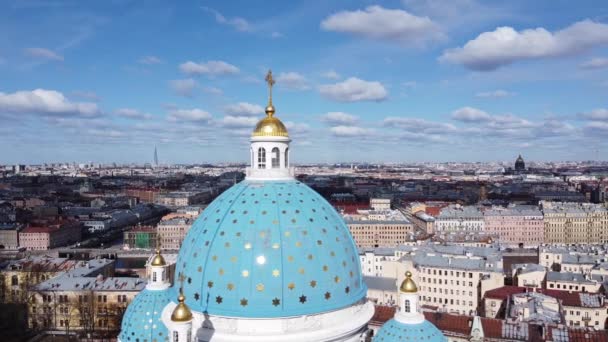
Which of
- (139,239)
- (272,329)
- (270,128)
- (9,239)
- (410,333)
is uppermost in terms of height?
(270,128)

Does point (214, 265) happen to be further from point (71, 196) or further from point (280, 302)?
point (71, 196)

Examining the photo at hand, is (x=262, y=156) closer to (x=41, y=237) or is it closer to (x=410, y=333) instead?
(x=410, y=333)

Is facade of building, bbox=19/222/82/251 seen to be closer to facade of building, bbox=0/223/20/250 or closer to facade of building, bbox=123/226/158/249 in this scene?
facade of building, bbox=0/223/20/250

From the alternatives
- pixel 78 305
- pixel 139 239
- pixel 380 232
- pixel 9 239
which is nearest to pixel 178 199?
pixel 139 239

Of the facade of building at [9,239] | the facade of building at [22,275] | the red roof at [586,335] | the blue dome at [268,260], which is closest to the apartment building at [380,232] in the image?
the facade of building at [22,275]

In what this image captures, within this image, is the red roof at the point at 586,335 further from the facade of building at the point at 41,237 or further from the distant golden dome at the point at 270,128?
the facade of building at the point at 41,237

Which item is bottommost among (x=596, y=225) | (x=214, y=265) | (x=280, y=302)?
(x=596, y=225)

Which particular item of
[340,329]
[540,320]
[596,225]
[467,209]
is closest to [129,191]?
[467,209]
